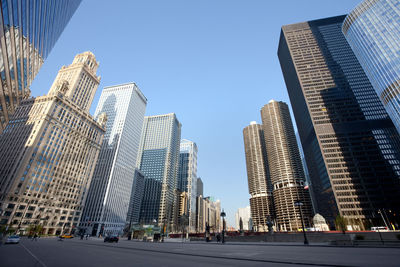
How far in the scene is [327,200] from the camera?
383 ft

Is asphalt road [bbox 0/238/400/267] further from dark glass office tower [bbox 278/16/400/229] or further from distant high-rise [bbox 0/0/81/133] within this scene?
dark glass office tower [bbox 278/16/400/229]

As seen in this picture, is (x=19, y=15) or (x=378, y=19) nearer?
(x=19, y=15)

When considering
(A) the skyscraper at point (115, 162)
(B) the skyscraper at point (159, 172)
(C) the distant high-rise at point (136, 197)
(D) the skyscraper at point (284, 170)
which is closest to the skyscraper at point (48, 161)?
(A) the skyscraper at point (115, 162)

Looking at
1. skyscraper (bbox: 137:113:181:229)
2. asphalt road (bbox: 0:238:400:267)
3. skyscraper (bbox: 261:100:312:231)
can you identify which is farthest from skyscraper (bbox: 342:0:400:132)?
skyscraper (bbox: 137:113:181:229)

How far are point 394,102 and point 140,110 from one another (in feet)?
538

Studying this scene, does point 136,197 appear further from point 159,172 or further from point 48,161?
point 48,161

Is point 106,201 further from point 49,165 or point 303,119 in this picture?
point 303,119

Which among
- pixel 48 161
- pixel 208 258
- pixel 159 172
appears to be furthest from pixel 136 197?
pixel 208 258

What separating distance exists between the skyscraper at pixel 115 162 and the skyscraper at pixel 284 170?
12548 cm

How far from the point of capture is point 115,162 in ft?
423

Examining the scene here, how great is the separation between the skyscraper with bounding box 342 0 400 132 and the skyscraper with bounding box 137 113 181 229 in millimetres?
158735

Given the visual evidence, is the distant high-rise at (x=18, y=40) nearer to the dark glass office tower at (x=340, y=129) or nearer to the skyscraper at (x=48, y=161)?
the skyscraper at (x=48, y=161)

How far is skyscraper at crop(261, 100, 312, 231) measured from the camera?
15188 cm

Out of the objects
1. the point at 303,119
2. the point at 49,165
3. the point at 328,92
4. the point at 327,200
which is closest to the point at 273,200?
the point at 327,200
